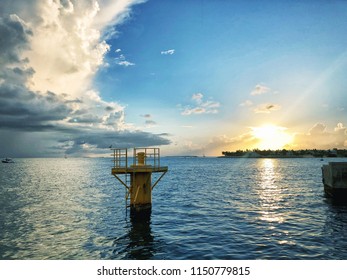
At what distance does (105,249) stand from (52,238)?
4.46 m

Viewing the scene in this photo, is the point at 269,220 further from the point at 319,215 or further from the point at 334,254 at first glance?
the point at 334,254

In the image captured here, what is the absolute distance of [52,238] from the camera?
17.0 m

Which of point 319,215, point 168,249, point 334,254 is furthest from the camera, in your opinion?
point 319,215

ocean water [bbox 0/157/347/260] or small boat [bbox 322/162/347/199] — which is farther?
small boat [bbox 322/162/347/199]

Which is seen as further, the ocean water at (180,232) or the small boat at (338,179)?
the small boat at (338,179)

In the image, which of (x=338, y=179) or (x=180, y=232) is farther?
(x=338, y=179)

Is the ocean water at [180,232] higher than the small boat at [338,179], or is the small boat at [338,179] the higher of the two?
the small boat at [338,179]

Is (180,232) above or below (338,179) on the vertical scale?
below

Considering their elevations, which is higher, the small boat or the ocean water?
the small boat

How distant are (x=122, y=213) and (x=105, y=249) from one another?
9.95m
